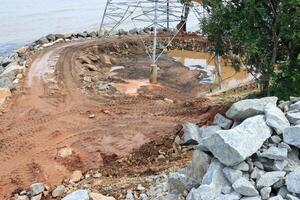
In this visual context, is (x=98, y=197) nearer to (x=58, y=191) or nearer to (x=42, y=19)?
(x=58, y=191)

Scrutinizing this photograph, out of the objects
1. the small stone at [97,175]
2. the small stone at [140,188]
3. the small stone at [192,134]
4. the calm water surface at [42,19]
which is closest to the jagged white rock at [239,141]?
the small stone at [140,188]

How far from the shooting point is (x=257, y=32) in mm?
12469

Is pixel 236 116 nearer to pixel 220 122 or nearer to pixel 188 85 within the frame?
pixel 220 122

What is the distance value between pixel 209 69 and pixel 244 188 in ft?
63.1

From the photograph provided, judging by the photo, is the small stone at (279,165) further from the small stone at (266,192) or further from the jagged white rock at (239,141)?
the small stone at (266,192)

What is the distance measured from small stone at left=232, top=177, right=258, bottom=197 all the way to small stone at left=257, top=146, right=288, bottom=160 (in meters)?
0.64

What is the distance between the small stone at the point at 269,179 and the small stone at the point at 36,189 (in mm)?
6287

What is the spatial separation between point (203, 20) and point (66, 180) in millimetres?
5961

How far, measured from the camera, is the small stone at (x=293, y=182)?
6.78m

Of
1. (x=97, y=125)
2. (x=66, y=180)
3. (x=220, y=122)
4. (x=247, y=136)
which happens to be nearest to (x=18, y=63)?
(x=97, y=125)

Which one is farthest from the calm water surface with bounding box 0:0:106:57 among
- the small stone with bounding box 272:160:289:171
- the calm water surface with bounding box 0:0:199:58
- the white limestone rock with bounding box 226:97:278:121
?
the small stone with bounding box 272:160:289:171

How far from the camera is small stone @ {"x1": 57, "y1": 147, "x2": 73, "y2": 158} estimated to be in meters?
13.3

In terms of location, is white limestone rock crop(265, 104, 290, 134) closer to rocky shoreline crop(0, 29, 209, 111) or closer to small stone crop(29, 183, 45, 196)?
small stone crop(29, 183, 45, 196)

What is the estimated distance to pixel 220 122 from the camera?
9.38 meters
